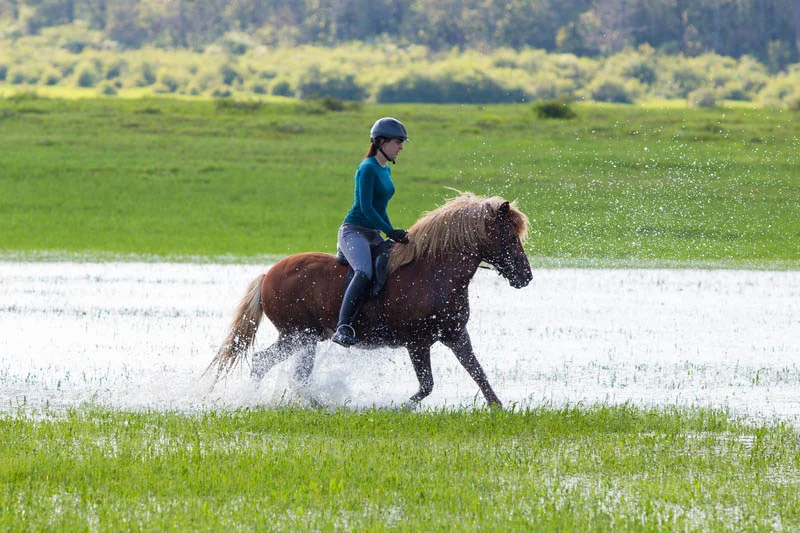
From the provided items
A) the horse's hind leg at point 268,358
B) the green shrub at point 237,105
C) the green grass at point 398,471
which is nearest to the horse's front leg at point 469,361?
the green grass at point 398,471

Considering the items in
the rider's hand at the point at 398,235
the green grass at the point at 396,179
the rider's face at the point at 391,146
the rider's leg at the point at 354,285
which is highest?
the rider's face at the point at 391,146

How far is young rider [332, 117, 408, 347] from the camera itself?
34.8 feet

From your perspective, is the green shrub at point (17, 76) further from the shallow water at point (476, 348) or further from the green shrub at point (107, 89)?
the shallow water at point (476, 348)

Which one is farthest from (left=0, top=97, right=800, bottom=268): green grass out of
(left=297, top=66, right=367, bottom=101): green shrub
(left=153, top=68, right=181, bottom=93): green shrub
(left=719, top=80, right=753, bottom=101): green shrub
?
(left=153, top=68, right=181, bottom=93): green shrub

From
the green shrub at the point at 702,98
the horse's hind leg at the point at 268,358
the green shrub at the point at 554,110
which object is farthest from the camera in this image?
the green shrub at the point at 702,98

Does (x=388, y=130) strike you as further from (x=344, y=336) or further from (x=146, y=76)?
(x=146, y=76)

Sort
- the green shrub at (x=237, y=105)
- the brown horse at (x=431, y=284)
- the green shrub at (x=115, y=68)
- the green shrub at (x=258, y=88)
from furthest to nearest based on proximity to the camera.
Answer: the green shrub at (x=115, y=68) < the green shrub at (x=258, y=88) < the green shrub at (x=237, y=105) < the brown horse at (x=431, y=284)

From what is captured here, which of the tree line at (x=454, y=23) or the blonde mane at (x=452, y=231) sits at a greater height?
the tree line at (x=454, y=23)

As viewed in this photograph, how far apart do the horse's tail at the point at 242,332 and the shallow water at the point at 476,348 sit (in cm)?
27

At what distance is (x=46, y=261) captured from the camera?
27094mm

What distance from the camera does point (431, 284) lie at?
10.7 m

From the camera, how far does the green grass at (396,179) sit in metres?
31.8

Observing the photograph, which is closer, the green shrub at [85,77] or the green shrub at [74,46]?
the green shrub at [85,77]

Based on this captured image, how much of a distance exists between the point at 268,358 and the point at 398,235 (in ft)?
5.36
